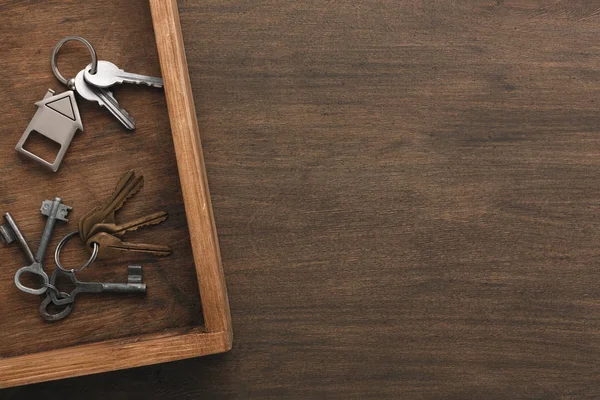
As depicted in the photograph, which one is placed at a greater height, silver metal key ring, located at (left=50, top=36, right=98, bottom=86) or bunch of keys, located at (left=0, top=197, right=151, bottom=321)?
silver metal key ring, located at (left=50, top=36, right=98, bottom=86)

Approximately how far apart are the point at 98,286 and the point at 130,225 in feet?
0.26

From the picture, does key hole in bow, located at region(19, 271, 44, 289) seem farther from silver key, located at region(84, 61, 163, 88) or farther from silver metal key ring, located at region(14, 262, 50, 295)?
silver key, located at region(84, 61, 163, 88)

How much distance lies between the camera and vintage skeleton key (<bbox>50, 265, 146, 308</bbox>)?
2.56 ft

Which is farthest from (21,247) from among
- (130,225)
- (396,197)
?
(396,197)

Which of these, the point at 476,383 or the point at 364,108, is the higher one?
the point at 364,108

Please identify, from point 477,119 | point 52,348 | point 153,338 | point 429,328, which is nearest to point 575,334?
point 429,328

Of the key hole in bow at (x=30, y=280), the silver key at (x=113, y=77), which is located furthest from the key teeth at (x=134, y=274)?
the silver key at (x=113, y=77)

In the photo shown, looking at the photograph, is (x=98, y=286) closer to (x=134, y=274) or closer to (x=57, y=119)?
(x=134, y=274)

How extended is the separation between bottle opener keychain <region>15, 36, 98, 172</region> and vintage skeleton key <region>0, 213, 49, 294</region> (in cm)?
8

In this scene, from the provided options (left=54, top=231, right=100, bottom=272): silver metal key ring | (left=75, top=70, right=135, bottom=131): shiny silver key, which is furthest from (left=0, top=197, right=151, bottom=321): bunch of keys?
(left=75, top=70, right=135, bottom=131): shiny silver key

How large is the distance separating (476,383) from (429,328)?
0.10m

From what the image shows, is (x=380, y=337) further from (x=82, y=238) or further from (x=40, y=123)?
(x=40, y=123)

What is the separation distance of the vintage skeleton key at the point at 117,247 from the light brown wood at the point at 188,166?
7 centimetres

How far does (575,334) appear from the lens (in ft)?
2.90
